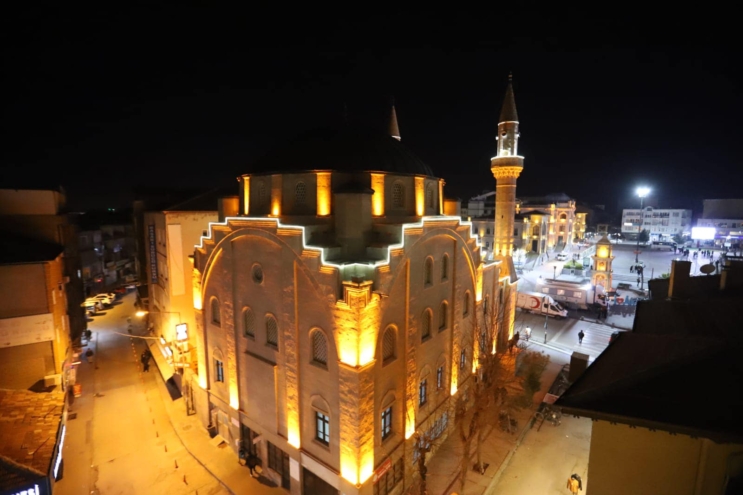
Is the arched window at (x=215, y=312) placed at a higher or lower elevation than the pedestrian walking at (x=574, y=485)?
higher

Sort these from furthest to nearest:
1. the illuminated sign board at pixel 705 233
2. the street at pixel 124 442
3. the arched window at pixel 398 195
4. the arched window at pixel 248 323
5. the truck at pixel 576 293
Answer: the illuminated sign board at pixel 705 233, the truck at pixel 576 293, the arched window at pixel 398 195, the arched window at pixel 248 323, the street at pixel 124 442

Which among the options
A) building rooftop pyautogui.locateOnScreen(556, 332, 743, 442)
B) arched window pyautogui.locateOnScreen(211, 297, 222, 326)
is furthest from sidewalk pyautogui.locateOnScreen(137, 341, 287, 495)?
building rooftop pyautogui.locateOnScreen(556, 332, 743, 442)

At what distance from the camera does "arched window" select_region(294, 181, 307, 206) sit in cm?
1744

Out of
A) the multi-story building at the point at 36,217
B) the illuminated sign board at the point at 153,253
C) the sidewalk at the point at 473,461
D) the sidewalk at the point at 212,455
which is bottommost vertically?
the sidewalk at the point at 212,455

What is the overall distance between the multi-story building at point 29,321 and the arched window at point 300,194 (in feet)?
49.6

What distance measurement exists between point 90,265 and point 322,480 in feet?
167

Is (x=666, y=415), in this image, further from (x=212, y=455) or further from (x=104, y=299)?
(x=104, y=299)

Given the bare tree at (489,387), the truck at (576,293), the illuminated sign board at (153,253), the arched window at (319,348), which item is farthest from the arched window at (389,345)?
the truck at (576,293)

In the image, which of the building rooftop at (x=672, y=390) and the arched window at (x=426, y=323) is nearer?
the building rooftop at (x=672, y=390)

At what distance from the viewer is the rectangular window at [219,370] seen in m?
20.0

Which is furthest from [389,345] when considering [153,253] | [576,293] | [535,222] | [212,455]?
[535,222]

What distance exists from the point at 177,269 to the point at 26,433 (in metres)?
12.5

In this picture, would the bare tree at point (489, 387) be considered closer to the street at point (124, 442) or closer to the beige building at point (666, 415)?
the beige building at point (666, 415)

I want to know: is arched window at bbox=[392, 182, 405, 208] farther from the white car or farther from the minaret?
the white car
